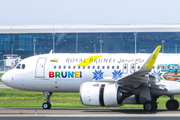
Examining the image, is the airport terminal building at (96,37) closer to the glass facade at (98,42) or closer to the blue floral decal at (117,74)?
the glass facade at (98,42)

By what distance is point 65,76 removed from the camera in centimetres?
2881

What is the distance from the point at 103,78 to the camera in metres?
28.0

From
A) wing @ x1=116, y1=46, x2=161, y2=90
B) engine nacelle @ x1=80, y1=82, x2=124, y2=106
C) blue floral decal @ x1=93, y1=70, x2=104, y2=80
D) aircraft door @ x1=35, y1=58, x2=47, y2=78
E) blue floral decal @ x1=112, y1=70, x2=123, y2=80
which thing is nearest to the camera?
wing @ x1=116, y1=46, x2=161, y2=90

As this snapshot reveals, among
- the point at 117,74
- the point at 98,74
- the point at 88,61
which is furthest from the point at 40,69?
the point at 117,74

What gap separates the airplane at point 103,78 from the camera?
2577 centimetres

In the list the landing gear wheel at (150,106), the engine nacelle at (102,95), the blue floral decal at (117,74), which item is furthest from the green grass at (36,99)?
the engine nacelle at (102,95)

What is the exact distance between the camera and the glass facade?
9606 centimetres

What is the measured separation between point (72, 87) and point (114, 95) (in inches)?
159

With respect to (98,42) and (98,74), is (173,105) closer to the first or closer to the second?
Result: (98,74)

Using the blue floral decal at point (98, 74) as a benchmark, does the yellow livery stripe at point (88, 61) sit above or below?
above

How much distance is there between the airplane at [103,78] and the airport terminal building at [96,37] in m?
65.1

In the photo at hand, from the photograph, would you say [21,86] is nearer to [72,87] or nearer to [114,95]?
[72,87]

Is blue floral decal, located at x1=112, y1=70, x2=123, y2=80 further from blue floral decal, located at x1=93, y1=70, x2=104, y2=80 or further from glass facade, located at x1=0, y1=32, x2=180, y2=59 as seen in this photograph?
glass facade, located at x1=0, y1=32, x2=180, y2=59

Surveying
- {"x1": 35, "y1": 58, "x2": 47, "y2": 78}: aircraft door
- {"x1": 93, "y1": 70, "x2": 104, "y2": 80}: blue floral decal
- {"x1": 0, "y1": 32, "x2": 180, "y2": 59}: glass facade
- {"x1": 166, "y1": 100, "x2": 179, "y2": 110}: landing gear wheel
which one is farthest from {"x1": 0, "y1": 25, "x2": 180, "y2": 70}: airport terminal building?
{"x1": 166, "y1": 100, "x2": 179, "y2": 110}: landing gear wheel
